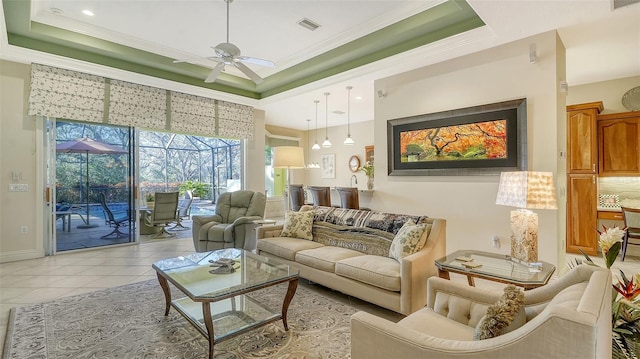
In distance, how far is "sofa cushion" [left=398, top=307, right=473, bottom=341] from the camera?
1.48 meters

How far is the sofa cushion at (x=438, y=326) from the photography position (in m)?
1.48

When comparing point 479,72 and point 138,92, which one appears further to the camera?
point 138,92

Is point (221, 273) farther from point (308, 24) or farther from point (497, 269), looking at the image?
point (308, 24)

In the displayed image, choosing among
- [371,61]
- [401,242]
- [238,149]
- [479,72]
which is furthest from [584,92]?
[238,149]

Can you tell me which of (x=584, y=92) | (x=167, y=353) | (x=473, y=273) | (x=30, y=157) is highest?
(x=584, y=92)

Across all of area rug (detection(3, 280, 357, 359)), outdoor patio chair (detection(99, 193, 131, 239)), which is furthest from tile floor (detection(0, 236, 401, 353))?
outdoor patio chair (detection(99, 193, 131, 239))

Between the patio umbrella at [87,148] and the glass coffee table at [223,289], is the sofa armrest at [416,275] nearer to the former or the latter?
the glass coffee table at [223,289]

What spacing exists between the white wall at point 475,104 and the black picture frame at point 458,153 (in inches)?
3.2

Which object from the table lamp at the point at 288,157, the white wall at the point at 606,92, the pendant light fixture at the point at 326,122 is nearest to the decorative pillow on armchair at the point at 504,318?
the table lamp at the point at 288,157

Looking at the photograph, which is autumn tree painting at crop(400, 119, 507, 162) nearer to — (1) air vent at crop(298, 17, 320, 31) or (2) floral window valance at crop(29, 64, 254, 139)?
(1) air vent at crop(298, 17, 320, 31)

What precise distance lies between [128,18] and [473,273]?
484 centimetres

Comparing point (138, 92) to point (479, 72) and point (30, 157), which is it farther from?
point (479, 72)

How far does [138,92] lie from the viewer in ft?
16.6

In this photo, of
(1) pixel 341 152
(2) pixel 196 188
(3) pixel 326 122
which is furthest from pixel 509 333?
(2) pixel 196 188
